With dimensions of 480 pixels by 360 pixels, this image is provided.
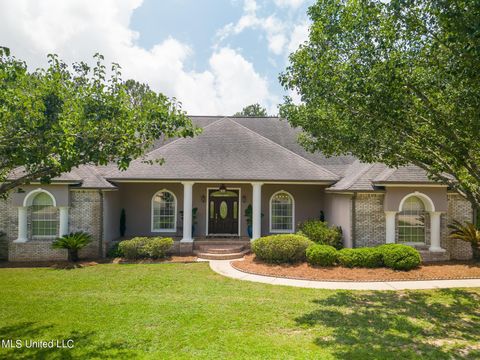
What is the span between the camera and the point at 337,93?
8.20 m

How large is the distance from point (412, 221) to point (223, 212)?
→ 998cm

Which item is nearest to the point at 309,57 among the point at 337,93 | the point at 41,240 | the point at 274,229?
the point at 337,93

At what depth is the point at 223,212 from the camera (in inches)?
736

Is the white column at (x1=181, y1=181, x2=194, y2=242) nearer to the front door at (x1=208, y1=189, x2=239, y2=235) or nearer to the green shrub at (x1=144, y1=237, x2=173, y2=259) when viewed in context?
the green shrub at (x1=144, y1=237, x2=173, y2=259)

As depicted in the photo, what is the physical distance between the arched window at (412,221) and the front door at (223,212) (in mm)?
8780

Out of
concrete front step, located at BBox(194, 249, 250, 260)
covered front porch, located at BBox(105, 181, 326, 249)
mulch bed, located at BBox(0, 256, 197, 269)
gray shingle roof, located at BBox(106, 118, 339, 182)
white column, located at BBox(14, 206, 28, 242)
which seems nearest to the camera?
mulch bed, located at BBox(0, 256, 197, 269)

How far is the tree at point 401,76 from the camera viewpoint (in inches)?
252

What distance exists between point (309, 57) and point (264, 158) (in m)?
9.60

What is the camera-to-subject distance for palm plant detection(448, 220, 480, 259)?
13984mm

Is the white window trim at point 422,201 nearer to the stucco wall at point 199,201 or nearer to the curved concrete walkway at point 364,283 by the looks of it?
the curved concrete walkway at point 364,283

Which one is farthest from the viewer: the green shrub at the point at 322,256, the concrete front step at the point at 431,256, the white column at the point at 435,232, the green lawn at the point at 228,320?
the white column at the point at 435,232

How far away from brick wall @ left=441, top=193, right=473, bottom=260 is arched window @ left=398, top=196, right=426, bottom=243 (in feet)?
3.11

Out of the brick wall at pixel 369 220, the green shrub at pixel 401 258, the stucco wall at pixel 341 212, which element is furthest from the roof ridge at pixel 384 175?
the green shrub at pixel 401 258

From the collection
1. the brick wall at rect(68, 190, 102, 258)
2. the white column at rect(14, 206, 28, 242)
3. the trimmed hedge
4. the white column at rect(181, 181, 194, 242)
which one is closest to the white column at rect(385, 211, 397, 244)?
the white column at rect(181, 181, 194, 242)
